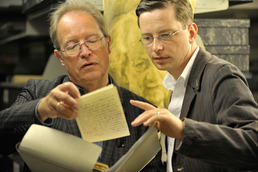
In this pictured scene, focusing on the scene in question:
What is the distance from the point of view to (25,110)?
36.4 inches

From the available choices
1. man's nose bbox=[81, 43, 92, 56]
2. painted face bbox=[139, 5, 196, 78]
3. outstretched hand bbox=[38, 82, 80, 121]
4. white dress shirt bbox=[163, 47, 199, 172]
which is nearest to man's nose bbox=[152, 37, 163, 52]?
painted face bbox=[139, 5, 196, 78]

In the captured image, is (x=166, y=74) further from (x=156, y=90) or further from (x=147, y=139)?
(x=147, y=139)

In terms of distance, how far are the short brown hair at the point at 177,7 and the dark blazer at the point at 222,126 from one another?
0.17 m

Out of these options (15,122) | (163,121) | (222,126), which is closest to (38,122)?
(15,122)

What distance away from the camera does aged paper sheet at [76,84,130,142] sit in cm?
75

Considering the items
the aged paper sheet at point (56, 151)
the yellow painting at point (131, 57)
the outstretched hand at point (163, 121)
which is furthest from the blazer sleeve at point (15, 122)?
the yellow painting at point (131, 57)

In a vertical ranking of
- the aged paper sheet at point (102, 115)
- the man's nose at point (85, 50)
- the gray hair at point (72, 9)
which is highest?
the gray hair at point (72, 9)

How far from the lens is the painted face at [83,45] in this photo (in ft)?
3.47

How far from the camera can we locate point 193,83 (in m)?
0.97

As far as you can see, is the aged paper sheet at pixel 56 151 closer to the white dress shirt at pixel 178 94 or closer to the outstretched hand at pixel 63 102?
the outstretched hand at pixel 63 102

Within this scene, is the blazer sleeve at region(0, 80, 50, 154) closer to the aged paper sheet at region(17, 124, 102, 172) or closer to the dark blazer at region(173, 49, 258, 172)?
the aged paper sheet at region(17, 124, 102, 172)

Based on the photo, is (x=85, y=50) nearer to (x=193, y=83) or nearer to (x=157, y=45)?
(x=157, y=45)

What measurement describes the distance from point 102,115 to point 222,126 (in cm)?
28

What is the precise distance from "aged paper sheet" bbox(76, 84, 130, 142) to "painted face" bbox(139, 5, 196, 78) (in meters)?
0.29
